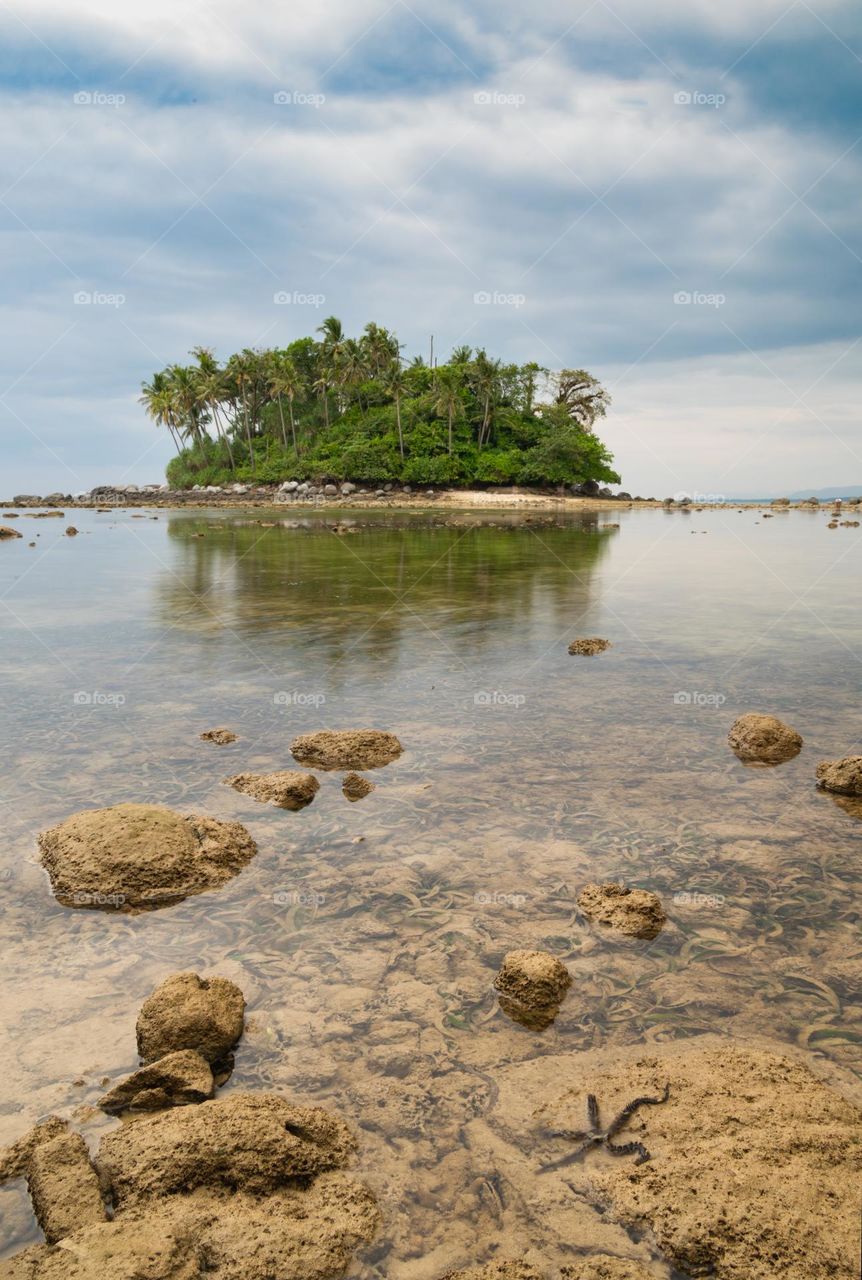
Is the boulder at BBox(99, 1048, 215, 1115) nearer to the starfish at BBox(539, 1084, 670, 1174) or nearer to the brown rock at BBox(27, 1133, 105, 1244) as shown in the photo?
the brown rock at BBox(27, 1133, 105, 1244)

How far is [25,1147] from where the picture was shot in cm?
342

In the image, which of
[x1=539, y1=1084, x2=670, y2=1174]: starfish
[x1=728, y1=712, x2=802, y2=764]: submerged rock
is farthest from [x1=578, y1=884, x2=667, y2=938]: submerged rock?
[x1=728, y1=712, x2=802, y2=764]: submerged rock

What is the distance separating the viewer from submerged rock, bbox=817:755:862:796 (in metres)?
7.44

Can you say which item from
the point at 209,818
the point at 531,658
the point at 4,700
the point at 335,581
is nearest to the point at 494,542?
the point at 335,581

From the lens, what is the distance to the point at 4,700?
427 inches

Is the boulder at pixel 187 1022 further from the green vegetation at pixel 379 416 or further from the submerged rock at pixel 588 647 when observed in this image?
the green vegetation at pixel 379 416

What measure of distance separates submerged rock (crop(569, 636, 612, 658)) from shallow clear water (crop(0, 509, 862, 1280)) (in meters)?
0.38

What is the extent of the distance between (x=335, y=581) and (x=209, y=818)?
17215 millimetres

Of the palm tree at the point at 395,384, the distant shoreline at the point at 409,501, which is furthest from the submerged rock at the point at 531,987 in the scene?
the palm tree at the point at 395,384

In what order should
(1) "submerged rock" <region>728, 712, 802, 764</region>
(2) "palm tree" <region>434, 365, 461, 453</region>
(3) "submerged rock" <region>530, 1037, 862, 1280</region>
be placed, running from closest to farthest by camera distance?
(3) "submerged rock" <region>530, 1037, 862, 1280</region> → (1) "submerged rock" <region>728, 712, 802, 764</region> → (2) "palm tree" <region>434, 365, 461, 453</region>

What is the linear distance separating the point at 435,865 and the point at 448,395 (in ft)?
318

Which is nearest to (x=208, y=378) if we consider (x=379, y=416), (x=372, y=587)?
(x=379, y=416)

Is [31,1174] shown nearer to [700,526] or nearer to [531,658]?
[531,658]

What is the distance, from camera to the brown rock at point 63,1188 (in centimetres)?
304
